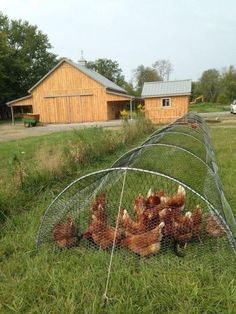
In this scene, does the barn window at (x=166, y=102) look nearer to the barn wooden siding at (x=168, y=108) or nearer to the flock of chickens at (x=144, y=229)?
the barn wooden siding at (x=168, y=108)

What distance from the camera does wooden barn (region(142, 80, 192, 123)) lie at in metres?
28.5

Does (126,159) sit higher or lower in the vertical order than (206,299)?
higher

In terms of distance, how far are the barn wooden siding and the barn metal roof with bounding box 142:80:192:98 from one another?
1.41 ft

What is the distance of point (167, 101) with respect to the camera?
28.8 m

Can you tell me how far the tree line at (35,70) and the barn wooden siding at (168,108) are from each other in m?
22.2

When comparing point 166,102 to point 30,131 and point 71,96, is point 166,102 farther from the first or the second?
point 30,131

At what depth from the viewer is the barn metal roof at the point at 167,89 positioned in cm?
2842

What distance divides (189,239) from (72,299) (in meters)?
1.25

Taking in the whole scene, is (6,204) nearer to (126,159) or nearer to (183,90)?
(126,159)

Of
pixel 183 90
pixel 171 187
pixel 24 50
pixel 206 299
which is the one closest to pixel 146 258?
pixel 206 299

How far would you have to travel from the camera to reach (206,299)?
247cm

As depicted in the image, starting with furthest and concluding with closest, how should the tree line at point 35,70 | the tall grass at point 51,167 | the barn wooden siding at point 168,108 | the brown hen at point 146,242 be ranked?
the tree line at point 35,70
the barn wooden siding at point 168,108
the tall grass at point 51,167
the brown hen at point 146,242

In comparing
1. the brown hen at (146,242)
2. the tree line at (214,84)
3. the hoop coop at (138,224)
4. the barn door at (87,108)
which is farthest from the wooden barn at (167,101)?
the tree line at (214,84)

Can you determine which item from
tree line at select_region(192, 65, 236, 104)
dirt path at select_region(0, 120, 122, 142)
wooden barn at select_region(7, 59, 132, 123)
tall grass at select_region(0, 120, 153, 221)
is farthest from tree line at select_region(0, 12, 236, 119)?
tall grass at select_region(0, 120, 153, 221)
